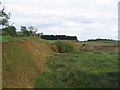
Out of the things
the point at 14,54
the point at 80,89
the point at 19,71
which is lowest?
the point at 80,89

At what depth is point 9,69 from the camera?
717 inches

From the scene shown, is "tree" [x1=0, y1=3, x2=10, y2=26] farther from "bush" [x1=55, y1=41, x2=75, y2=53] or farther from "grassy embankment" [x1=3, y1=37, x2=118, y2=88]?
"bush" [x1=55, y1=41, x2=75, y2=53]

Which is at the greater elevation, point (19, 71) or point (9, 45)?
point (9, 45)

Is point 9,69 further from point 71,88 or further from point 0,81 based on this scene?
point 71,88

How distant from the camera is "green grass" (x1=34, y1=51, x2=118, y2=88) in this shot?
1848 cm

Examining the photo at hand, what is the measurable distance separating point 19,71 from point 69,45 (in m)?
18.4

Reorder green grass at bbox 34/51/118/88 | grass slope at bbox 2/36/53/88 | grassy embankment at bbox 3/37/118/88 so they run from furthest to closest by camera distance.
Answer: green grass at bbox 34/51/118/88 < grassy embankment at bbox 3/37/118/88 < grass slope at bbox 2/36/53/88

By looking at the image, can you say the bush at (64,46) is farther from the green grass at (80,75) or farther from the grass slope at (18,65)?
the grass slope at (18,65)

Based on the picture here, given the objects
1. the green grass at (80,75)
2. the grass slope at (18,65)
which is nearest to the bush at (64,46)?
the green grass at (80,75)

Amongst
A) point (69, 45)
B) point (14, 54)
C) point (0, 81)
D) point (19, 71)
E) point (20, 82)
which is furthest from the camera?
point (69, 45)

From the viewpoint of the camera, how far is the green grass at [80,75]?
728 inches

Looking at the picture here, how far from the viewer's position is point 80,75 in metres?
20.0

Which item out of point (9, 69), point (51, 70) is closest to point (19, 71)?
point (9, 69)

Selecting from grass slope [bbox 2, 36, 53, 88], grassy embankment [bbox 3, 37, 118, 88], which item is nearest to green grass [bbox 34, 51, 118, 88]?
grassy embankment [bbox 3, 37, 118, 88]
